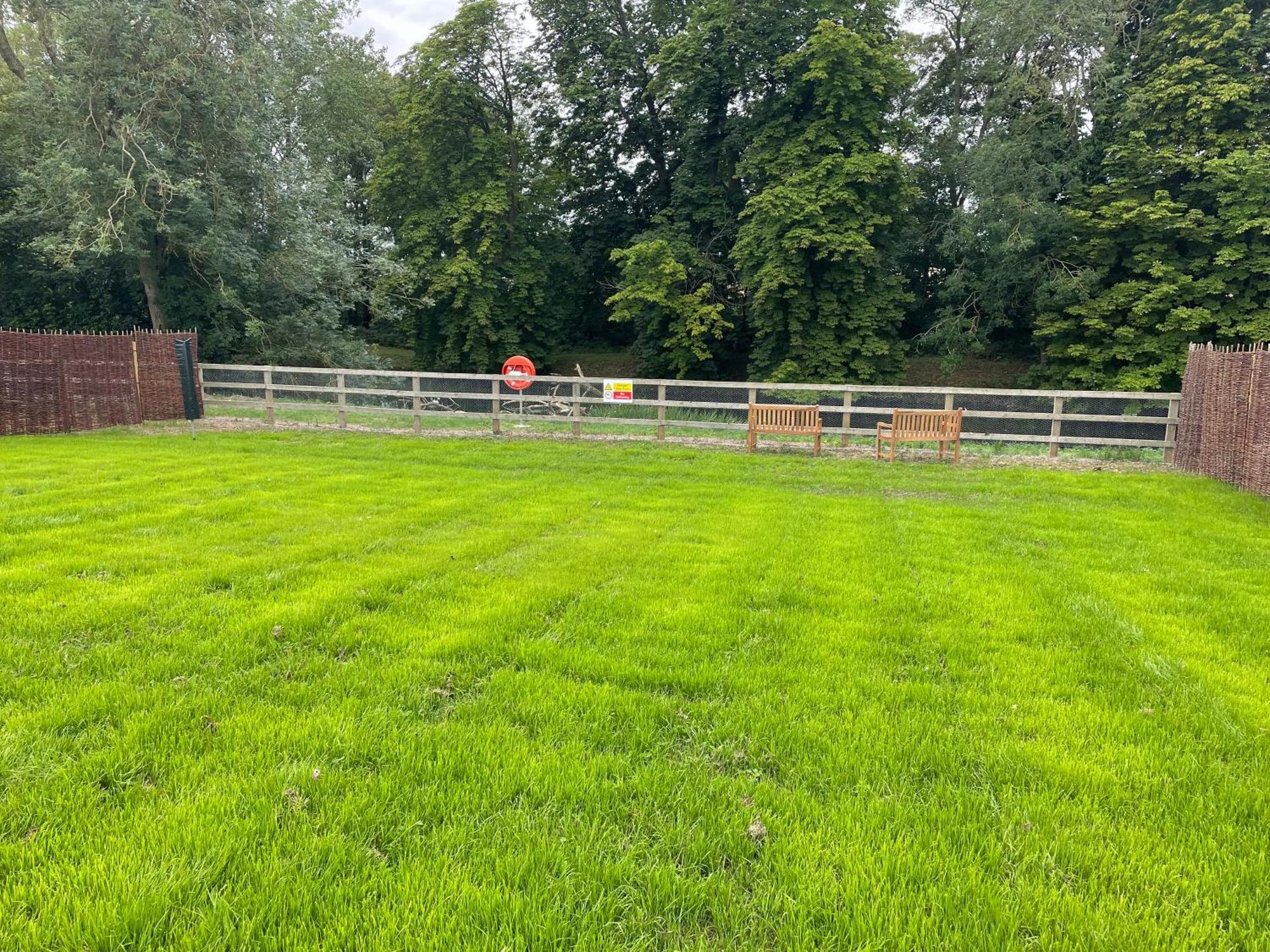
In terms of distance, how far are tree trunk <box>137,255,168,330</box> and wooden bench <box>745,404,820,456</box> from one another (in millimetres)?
15828

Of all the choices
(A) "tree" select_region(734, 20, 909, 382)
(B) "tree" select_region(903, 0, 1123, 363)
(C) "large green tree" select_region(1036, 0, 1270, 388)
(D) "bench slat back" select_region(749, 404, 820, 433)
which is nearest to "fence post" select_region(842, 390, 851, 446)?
(D) "bench slat back" select_region(749, 404, 820, 433)

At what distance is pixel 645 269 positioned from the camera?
74.9 ft

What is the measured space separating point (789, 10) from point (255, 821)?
1068 inches

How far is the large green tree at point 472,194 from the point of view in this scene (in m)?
25.1

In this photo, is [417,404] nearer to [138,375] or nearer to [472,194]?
[138,375]

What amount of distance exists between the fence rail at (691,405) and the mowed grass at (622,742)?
6444 mm

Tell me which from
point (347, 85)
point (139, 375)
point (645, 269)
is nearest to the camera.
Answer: point (139, 375)

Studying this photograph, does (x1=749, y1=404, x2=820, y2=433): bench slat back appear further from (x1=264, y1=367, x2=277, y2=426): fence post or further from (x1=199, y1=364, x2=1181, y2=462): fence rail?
(x1=264, y1=367, x2=277, y2=426): fence post

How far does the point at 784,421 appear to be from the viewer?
38.9 feet

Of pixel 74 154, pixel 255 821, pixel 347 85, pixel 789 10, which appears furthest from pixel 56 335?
pixel 789 10

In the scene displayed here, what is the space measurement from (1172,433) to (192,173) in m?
21.4

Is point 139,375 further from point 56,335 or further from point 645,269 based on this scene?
point 645,269

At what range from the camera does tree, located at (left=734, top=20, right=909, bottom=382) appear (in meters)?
20.6

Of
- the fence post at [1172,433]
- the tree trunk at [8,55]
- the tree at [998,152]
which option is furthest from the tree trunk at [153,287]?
the tree at [998,152]
